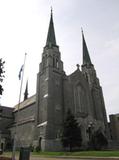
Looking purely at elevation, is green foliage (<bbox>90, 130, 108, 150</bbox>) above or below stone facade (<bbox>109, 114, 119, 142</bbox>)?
below

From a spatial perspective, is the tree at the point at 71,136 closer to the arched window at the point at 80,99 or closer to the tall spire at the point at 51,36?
the arched window at the point at 80,99

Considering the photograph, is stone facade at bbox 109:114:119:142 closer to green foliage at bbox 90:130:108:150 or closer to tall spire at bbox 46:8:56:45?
green foliage at bbox 90:130:108:150

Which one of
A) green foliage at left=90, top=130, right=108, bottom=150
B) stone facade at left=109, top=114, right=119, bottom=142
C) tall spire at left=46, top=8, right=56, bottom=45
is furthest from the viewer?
stone facade at left=109, top=114, right=119, bottom=142

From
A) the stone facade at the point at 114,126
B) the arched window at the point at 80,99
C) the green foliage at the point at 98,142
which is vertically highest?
the arched window at the point at 80,99

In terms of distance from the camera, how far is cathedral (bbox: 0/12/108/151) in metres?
43.0

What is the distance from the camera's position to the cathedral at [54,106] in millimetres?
43000

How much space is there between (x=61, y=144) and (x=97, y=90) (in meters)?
24.7

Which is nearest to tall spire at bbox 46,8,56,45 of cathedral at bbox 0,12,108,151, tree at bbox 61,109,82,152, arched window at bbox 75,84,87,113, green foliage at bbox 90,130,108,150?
cathedral at bbox 0,12,108,151

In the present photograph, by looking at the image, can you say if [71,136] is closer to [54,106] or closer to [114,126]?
[54,106]

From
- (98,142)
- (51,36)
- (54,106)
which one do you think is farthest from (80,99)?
(51,36)

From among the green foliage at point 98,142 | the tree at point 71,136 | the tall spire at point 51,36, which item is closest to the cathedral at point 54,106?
the tall spire at point 51,36

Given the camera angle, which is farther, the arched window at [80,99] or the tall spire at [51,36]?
the tall spire at [51,36]

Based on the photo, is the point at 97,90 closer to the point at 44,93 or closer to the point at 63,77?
the point at 63,77

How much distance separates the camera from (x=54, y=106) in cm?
4606
